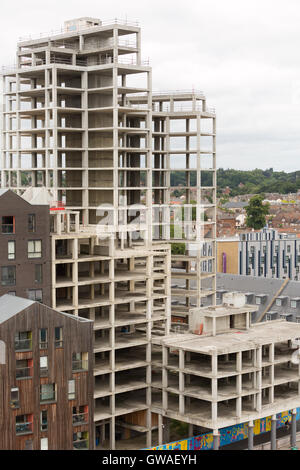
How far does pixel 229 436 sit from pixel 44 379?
2715 centimetres

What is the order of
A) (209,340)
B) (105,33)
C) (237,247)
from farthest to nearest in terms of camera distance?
(237,247)
(105,33)
(209,340)

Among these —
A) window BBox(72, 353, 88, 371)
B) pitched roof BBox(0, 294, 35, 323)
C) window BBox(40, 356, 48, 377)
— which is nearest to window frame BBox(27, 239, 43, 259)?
pitched roof BBox(0, 294, 35, 323)

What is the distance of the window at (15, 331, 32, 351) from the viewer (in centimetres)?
6756

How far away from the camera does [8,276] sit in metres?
77.4

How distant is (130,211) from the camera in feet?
365

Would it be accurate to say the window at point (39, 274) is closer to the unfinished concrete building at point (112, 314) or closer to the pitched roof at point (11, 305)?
the unfinished concrete building at point (112, 314)

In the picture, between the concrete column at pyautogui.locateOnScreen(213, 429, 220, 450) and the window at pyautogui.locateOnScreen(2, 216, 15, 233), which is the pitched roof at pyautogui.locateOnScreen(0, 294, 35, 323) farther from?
the concrete column at pyautogui.locateOnScreen(213, 429, 220, 450)

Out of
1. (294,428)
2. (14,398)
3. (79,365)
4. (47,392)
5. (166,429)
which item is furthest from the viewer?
(294,428)

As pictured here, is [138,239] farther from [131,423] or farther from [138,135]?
[131,423]

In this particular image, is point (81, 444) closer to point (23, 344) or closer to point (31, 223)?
point (23, 344)

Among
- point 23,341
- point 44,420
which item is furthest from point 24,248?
point 44,420

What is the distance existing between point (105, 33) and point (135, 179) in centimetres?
2173
